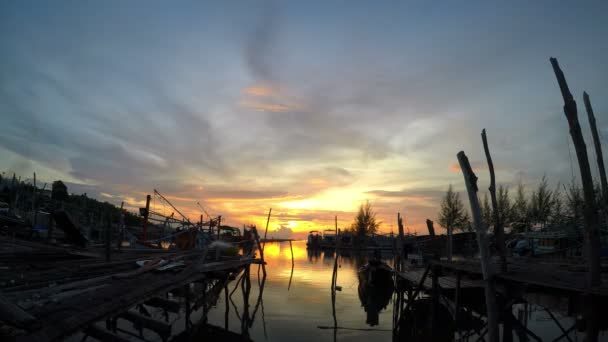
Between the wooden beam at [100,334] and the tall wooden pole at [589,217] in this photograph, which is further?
the tall wooden pole at [589,217]

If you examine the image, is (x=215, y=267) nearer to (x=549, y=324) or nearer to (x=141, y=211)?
(x=141, y=211)

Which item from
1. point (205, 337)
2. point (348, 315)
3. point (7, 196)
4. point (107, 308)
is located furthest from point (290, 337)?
point (7, 196)

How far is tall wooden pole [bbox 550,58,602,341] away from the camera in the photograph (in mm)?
7938

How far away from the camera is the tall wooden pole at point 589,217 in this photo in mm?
7938

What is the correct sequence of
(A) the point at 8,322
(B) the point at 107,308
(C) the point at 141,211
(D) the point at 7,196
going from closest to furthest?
(A) the point at 8,322
(B) the point at 107,308
(C) the point at 141,211
(D) the point at 7,196

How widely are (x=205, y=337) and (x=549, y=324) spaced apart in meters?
15.7

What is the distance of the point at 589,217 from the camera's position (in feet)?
26.6

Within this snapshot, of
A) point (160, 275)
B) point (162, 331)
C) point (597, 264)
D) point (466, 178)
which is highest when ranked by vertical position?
point (466, 178)

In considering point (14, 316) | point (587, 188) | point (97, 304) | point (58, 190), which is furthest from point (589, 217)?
point (58, 190)

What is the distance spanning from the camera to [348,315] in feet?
68.2

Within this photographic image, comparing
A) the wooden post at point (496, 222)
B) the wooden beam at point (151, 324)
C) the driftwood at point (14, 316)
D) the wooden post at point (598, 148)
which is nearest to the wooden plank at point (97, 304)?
the driftwood at point (14, 316)

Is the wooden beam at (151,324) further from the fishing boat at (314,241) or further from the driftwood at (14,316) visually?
the fishing boat at (314,241)

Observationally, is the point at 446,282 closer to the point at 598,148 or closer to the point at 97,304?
the point at 598,148

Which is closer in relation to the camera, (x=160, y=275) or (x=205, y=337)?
(x=160, y=275)
